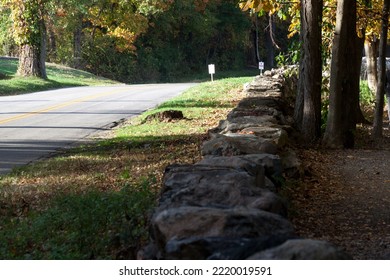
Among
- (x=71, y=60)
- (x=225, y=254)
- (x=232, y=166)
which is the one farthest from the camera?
(x=71, y=60)

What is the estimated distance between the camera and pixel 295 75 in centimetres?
2547

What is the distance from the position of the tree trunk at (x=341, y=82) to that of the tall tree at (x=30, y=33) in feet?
99.3

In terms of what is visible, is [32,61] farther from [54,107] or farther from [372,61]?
[372,61]

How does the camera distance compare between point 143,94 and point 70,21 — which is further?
point 70,21

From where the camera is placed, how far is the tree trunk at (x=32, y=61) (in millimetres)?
44406

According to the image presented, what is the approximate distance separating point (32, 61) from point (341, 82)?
32.0m

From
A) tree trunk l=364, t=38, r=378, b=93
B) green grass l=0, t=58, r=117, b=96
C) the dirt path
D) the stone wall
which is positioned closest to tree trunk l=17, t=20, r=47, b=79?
green grass l=0, t=58, r=117, b=96

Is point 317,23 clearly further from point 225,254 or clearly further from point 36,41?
point 36,41

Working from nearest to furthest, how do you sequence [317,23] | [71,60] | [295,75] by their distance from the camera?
[317,23] → [295,75] → [71,60]

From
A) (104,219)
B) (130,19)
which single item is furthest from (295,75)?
(130,19)

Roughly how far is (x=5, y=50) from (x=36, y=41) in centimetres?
1916

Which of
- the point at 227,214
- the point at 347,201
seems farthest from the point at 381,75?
the point at 227,214

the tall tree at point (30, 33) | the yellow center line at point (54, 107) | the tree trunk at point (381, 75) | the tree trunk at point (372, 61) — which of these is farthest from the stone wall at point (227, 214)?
the tall tree at point (30, 33)

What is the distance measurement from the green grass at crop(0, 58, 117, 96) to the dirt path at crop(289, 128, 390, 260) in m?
24.5
